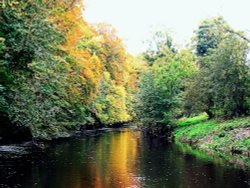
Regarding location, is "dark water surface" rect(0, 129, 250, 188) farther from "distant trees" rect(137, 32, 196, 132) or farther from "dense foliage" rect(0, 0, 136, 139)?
"distant trees" rect(137, 32, 196, 132)

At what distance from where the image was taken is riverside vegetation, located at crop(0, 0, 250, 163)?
21297mm

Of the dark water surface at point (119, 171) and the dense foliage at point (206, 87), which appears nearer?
the dark water surface at point (119, 171)

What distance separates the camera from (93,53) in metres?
53.4

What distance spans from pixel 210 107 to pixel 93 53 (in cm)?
2183

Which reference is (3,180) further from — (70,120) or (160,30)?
(160,30)

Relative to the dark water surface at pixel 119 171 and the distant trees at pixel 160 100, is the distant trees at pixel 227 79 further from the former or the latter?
the dark water surface at pixel 119 171

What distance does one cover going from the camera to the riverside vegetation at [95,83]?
69.9ft

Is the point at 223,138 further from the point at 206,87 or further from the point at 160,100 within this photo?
the point at 160,100

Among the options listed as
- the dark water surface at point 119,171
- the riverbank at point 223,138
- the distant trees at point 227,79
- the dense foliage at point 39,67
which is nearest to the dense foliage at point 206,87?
the distant trees at point 227,79

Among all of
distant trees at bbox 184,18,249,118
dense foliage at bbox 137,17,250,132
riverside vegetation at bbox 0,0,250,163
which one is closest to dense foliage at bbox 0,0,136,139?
riverside vegetation at bbox 0,0,250,163

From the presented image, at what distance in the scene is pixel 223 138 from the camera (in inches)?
1174

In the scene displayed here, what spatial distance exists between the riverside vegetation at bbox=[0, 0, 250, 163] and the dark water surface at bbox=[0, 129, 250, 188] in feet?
9.39

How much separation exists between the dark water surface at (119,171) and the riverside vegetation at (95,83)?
286cm

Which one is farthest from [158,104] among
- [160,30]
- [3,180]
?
[160,30]
